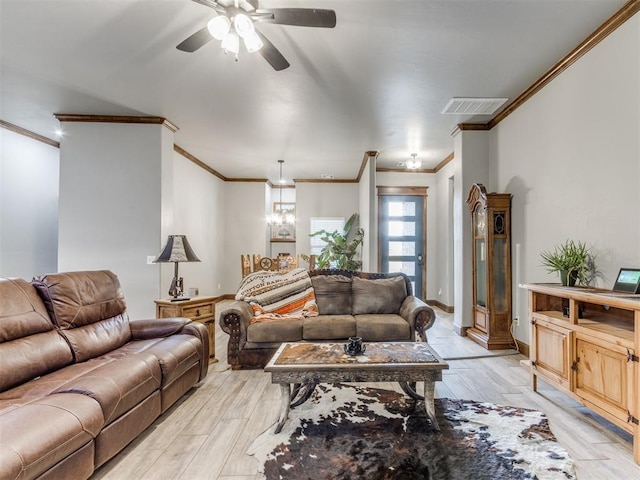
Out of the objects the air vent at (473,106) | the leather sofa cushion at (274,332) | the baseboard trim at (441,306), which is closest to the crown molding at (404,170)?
the air vent at (473,106)

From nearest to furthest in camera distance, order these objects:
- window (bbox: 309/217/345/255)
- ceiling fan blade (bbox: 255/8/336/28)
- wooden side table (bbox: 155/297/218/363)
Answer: ceiling fan blade (bbox: 255/8/336/28) → wooden side table (bbox: 155/297/218/363) → window (bbox: 309/217/345/255)

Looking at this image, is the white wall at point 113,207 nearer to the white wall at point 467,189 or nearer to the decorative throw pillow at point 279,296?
the decorative throw pillow at point 279,296

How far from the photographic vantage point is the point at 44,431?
1.36 metres

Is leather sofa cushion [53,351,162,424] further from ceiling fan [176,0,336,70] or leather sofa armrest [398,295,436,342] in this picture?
leather sofa armrest [398,295,436,342]

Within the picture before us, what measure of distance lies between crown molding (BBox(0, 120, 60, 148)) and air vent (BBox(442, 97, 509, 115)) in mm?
6096

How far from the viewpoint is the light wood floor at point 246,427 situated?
1.79 metres

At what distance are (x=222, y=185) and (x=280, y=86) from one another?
483cm

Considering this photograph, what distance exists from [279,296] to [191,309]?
98cm

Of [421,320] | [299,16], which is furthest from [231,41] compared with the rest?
[421,320]

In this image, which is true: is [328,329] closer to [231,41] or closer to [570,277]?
[570,277]

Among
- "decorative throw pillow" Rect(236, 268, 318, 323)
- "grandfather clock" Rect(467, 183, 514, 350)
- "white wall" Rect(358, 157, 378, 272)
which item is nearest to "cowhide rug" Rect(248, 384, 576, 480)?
"decorative throw pillow" Rect(236, 268, 318, 323)

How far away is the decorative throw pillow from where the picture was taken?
11.8 ft

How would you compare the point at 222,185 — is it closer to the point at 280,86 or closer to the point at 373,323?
the point at 280,86

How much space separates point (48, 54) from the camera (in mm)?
2936
